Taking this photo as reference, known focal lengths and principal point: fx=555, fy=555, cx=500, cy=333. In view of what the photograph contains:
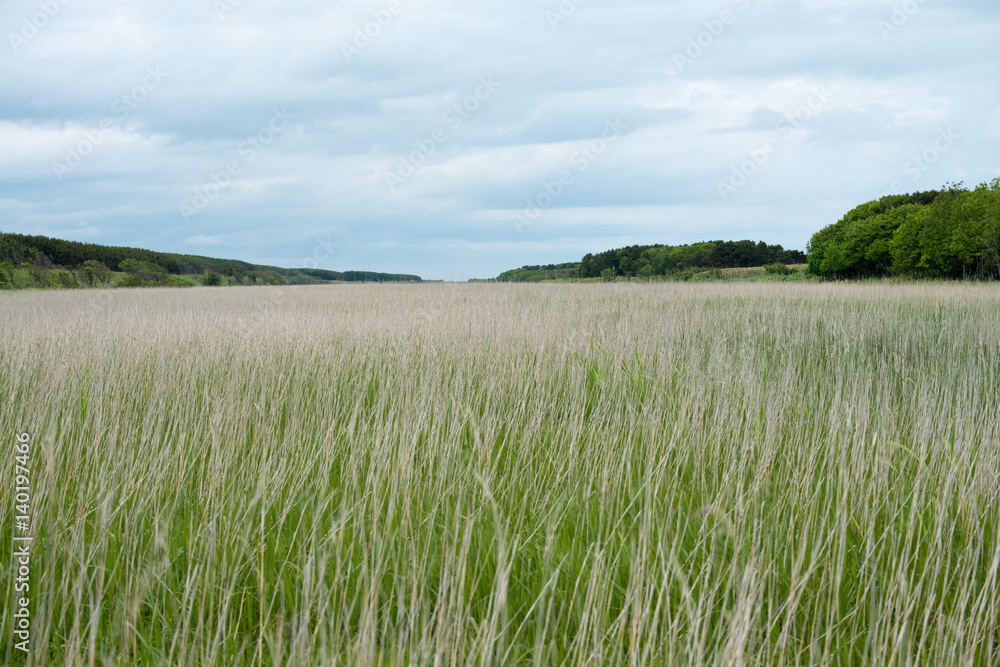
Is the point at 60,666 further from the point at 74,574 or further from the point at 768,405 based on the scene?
the point at 768,405

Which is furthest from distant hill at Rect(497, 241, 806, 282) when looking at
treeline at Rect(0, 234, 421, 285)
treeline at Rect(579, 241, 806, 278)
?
treeline at Rect(0, 234, 421, 285)

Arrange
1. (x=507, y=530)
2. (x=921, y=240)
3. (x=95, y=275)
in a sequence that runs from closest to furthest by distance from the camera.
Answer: (x=507, y=530) < (x=921, y=240) < (x=95, y=275)

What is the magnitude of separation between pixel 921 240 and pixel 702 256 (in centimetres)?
3358

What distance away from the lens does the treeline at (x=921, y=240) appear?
1037 inches

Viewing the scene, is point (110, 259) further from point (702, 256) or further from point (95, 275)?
Answer: point (702, 256)

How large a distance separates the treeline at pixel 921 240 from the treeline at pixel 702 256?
46.9 ft

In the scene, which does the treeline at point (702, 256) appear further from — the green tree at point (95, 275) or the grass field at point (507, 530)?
the grass field at point (507, 530)

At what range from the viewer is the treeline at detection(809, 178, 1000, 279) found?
86.4 ft

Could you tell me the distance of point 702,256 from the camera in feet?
211

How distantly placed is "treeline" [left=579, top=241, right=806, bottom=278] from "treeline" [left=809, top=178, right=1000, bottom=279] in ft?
46.9

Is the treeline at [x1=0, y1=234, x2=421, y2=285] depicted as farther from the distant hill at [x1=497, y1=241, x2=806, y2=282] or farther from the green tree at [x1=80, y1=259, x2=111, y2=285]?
the distant hill at [x1=497, y1=241, x2=806, y2=282]


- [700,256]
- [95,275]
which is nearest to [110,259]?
[95,275]

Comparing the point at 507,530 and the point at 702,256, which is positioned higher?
the point at 702,256

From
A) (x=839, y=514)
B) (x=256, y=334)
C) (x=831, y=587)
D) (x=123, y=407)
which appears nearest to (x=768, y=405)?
(x=839, y=514)
